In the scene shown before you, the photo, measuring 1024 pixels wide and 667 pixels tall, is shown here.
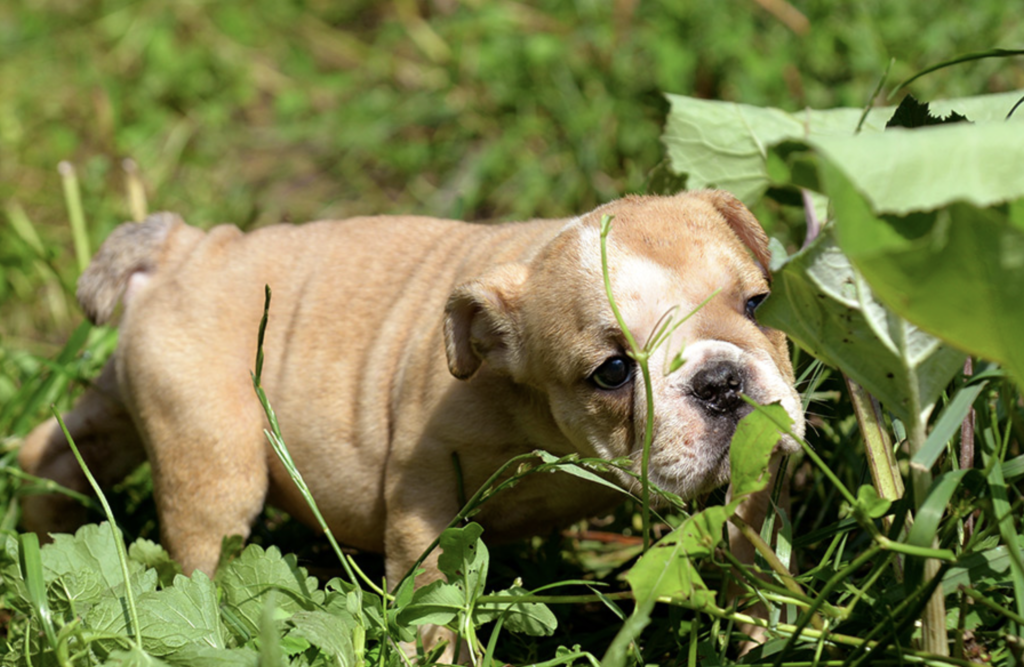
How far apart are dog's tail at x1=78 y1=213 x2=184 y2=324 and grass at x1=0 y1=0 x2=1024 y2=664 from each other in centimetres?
38

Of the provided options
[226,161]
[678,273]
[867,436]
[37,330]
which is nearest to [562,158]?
[226,161]

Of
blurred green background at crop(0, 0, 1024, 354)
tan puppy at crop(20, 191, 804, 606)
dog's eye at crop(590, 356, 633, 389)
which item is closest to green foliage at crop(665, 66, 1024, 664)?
tan puppy at crop(20, 191, 804, 606)

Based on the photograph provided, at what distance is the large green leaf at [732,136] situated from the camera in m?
4.22

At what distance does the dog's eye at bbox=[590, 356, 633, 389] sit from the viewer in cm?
336

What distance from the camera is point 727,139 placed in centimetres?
430

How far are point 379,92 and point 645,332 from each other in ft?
19.0

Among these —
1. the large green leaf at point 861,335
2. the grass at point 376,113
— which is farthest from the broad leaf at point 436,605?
the large green leaf at point 861,335

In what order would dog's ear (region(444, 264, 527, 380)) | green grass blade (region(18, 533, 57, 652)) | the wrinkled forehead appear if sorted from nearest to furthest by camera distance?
green grass blade (region(18, 533, 57, 652)), the wrinkled forehead, dog's ear (region(444, 264, 527, 380))

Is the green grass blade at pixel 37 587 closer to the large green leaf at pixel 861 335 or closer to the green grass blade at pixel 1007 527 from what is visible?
the large green leaf at pixel 861 335

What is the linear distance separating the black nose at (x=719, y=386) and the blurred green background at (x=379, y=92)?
8.99 feet

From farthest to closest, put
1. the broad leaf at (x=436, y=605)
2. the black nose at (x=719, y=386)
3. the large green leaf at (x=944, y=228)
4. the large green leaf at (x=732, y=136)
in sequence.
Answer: the large green leaf at (x=732, y=136) → the black nose at (x=719, y=386) → the broad leaf at (x=436, y=605) → the large green leaf at (x=944, y=228)

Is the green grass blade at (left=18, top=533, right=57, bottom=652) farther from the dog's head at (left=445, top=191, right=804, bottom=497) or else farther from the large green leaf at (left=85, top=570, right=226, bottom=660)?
the dog's head at (left=445, top=191, right=804, bottom=497)

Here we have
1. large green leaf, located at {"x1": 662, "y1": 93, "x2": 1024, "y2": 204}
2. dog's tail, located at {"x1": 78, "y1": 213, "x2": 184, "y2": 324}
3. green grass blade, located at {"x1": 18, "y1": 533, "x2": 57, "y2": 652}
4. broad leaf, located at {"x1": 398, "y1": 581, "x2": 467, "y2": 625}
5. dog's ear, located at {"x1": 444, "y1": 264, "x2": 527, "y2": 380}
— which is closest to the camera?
green grass blade, located at {"x1": 18, "y1": 533, "x2": 57, "y2": 652}

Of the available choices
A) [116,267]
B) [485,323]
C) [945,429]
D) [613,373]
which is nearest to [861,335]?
[945,429]
